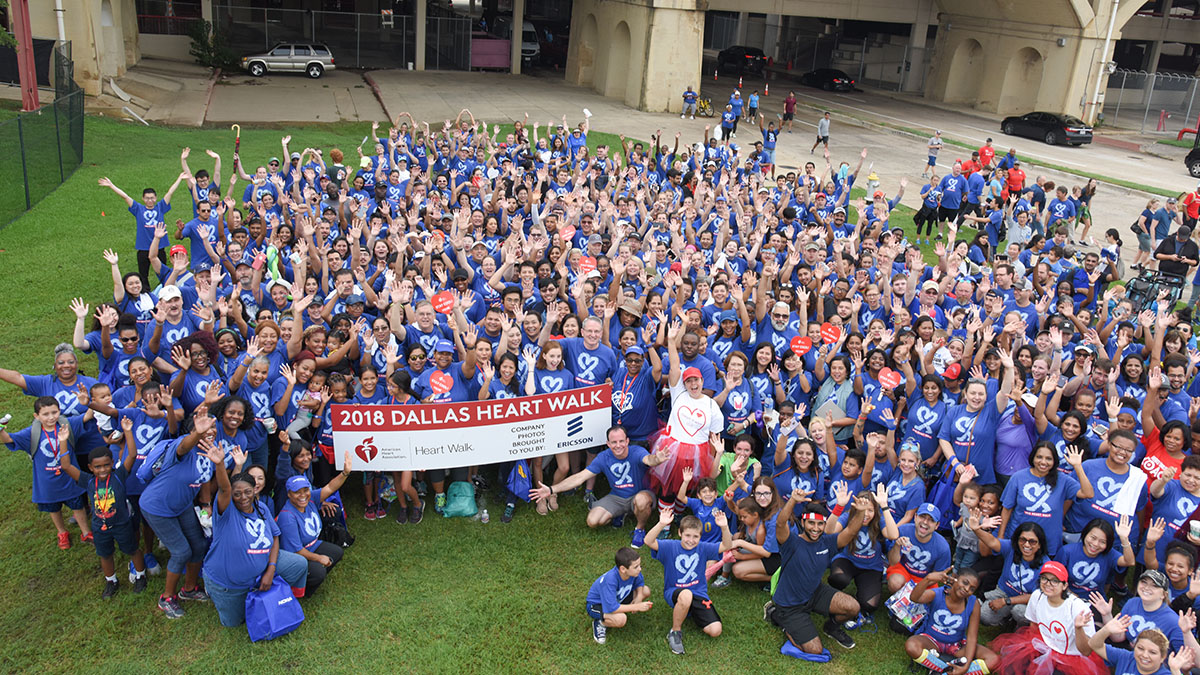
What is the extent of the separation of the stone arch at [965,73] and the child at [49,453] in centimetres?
4151

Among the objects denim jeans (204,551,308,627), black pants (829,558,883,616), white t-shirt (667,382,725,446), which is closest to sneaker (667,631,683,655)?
black pants (829,558,883,616)

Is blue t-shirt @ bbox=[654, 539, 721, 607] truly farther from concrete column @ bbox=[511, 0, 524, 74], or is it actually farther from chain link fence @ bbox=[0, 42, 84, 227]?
concrete column @ bbox=[511, 0, 524, 74]

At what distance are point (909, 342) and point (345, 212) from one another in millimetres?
8027

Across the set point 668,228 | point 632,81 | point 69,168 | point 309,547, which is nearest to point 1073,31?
point 632,81

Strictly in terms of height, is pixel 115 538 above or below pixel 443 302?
below

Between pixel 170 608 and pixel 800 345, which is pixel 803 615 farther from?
pixel 170 608

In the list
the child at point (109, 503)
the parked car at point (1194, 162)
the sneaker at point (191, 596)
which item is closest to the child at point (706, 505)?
the sneaker at point (191, 596)

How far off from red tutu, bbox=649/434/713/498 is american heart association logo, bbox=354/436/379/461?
8.23 feet

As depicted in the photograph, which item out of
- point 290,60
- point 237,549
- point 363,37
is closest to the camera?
point 237,549

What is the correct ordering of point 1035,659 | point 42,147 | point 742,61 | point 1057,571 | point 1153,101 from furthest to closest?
point 742,61 → point 1153,101 → point 42,147 → point 1035,659 → point 1057,571

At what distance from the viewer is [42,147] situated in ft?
57.4

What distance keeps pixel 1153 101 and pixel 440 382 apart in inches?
1882

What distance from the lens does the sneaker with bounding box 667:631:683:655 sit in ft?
21.8

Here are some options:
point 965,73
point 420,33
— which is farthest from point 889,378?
point 965,73
